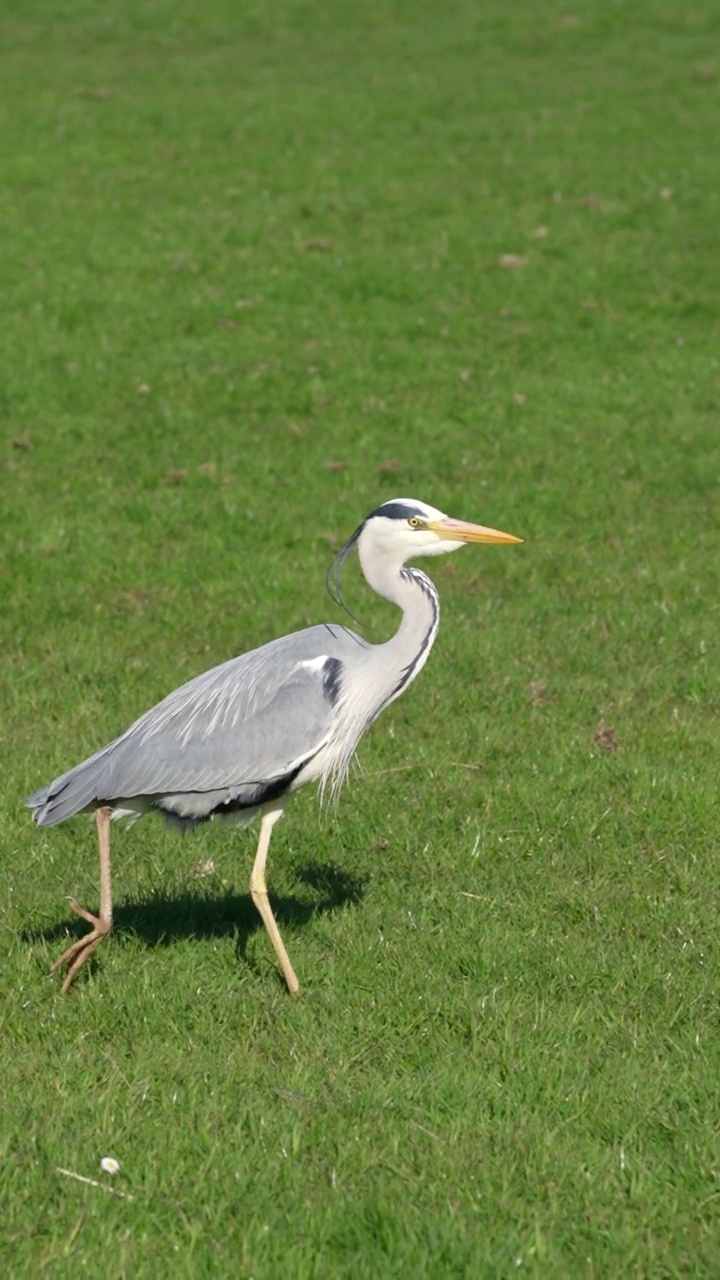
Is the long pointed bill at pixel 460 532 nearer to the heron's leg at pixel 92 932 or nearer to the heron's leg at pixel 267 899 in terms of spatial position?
the heron's leg at pixel 267 899

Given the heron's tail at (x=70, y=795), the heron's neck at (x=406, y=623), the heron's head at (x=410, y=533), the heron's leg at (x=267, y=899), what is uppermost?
the heron's head at (x=410, y=533)

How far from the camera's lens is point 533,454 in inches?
583

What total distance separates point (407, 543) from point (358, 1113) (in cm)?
258

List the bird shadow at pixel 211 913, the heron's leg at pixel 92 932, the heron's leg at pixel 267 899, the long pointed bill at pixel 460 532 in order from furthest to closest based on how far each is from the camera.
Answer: the bird shadow at pixel 211 913
the long pointed bill at pixel 460 532
the heron's leg at pixel 267 899
the heron's leg at pixel 92 932

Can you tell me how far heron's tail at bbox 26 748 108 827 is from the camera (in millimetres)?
7039

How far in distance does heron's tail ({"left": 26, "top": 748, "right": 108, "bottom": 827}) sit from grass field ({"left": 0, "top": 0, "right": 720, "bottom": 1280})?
646mm

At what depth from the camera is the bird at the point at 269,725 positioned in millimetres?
7117

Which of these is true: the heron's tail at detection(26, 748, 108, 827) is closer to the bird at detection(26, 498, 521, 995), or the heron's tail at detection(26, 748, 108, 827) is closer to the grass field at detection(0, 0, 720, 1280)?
the bird at detection(26, 498, 521, 995)

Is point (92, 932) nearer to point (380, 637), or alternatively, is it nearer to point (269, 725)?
point (269, 725)

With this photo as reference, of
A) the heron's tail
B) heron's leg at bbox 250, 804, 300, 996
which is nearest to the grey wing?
the heron's tail

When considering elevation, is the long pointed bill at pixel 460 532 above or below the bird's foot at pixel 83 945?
above

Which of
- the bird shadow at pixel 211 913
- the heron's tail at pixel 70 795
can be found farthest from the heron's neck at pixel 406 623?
the heron's tail at pixel 70 795

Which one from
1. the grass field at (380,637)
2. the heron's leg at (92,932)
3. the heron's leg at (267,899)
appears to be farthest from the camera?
the heron's leg at (267,899)

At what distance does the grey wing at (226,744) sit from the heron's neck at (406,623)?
250mm
